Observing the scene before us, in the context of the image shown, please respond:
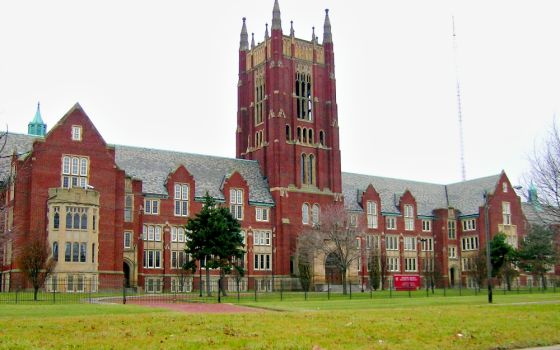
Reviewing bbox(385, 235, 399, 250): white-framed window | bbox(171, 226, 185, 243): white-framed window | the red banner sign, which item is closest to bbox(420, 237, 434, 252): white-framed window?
bbox(385, 235, 399, 250): white-framed window

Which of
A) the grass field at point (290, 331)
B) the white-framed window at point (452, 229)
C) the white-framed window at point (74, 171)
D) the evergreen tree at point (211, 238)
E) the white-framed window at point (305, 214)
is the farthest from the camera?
the white-framed window at point (452, 229)

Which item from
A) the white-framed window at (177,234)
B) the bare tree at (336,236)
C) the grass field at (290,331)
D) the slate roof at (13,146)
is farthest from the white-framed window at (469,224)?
the grass field at (290,331)

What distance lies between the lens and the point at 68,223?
64312 millimetres

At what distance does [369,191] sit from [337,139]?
10.2 m

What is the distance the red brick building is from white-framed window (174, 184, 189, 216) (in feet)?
0.38

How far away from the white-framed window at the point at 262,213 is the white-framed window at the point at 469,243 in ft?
119

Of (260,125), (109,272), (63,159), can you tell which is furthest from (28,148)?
(260,125)

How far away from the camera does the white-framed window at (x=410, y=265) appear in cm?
10051

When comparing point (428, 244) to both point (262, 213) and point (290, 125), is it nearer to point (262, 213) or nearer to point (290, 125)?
point (290, 125)

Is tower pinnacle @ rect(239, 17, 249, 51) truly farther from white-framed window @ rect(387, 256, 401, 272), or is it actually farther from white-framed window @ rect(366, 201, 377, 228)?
white-framed window @ rect(387, 256, 401, 272)

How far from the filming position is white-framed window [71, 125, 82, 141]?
6738 centimetres

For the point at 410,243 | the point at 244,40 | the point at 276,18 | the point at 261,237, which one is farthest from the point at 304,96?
the point at 410,243

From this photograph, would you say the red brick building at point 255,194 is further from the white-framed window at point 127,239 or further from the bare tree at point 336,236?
the bare tree at point 336,236

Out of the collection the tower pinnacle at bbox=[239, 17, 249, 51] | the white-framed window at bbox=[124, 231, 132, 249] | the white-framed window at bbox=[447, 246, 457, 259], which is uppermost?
the tower pinnacle at bbox=[239, 17, 249, 51]
